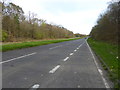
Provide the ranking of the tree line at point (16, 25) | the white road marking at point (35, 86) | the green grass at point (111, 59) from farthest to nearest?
the tree line at point (16, 25), the green grass at point (111, 59), the white road marking at point (35, 86)

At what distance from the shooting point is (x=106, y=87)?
4.94m

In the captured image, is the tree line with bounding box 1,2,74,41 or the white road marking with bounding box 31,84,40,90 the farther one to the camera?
the tree line with bounding box 1,2,74,41

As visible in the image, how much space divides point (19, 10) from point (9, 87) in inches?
2589

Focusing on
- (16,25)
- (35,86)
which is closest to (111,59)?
(35,86)

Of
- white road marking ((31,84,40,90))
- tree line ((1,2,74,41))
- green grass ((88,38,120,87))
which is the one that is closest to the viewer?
white road marking ((31,84,40,90))

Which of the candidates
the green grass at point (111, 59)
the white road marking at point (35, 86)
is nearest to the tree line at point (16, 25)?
the green grass at point (111, 59)

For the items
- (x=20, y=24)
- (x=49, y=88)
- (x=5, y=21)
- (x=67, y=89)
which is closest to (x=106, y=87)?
(x=67, y=89)

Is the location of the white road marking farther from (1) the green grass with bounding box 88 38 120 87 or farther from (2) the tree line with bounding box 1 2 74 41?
(2) the tree line with bounding box 1 2 74 41

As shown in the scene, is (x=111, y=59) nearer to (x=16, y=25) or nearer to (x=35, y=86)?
(x=35, y=86)

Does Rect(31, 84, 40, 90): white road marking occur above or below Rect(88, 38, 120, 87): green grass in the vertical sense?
above

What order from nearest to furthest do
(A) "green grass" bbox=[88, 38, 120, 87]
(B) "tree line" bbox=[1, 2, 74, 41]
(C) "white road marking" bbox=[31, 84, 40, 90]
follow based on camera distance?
(C) "white road marking" bbox=[31, 84, 40, 90], (A) "green grass" bbox=[88, 38, 120, 87], (B) "tree line" bbox=[1, 2, 74, 41]

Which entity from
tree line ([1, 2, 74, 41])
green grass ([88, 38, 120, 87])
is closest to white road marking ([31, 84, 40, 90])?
green grass ([88, 38, 120, 87])

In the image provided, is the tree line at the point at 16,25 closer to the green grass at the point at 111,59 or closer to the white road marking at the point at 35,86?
the green grass at the point at 111,59

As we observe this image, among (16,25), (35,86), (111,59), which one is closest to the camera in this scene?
(35,86)
